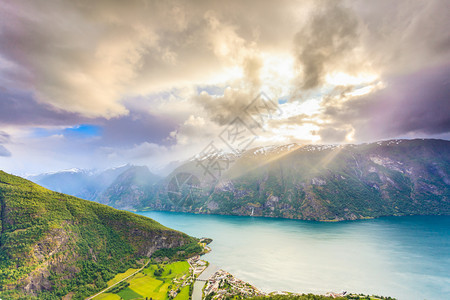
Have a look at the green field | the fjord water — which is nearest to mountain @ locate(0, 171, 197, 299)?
the green field

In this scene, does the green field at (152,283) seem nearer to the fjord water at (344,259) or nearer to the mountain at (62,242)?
the mountain at (62,242)

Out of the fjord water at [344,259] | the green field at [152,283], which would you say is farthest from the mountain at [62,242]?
the fjord water at [344,259]

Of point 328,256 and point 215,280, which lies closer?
point 215,280

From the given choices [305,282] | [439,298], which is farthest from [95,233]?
[439,298]

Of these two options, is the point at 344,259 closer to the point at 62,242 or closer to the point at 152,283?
the point at 152,283

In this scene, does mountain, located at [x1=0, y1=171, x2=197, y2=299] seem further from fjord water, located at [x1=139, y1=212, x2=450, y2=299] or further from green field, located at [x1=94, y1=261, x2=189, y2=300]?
fjord water, located at [x1=139, y1=212, x2=450, y2=299]

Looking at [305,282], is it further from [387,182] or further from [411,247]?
[387,182]
